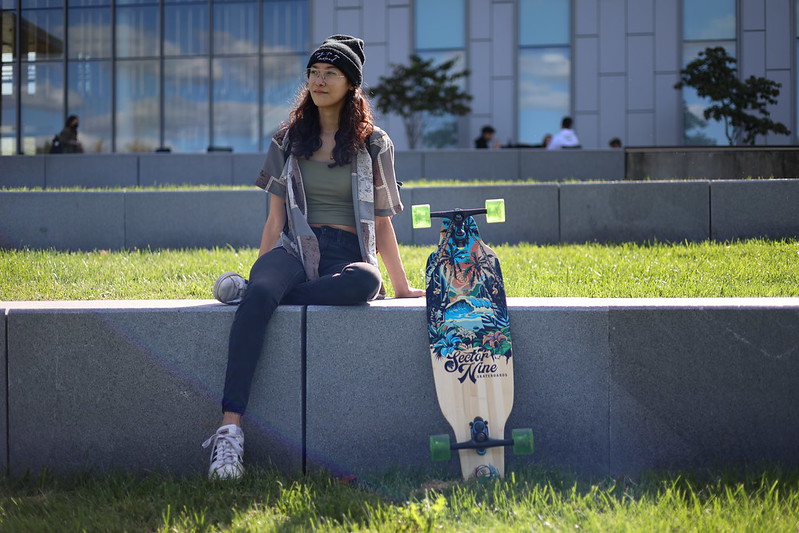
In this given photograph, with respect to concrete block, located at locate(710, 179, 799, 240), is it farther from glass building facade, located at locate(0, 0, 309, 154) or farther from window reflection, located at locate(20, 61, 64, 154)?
window reflection, located at locate(20, 61, 64, 154)

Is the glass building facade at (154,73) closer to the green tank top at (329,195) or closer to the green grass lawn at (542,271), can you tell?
the green grass lawn at (542,271)

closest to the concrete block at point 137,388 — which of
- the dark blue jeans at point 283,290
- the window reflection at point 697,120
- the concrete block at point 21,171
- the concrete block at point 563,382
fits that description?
the dark blue jeans at point 283,290

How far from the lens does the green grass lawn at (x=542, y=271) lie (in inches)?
221

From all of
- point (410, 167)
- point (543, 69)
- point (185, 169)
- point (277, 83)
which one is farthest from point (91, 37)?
point (410, 167)

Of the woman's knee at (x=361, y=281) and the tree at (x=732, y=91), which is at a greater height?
the tree at (x=732, y=91)

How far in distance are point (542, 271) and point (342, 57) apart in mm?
2694

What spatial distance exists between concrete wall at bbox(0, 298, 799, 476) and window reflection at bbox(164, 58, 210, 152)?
62.1 feet

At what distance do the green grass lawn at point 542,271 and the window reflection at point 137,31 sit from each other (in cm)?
1560

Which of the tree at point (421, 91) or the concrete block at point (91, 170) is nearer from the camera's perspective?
the concrete block at point (91, 170)

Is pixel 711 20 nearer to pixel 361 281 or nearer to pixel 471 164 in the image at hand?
pixel 471 164

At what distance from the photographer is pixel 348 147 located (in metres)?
4.50

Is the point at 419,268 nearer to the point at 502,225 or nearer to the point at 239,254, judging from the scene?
the point at 239,254

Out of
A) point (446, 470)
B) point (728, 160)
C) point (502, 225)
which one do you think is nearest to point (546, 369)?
point (446, 470)

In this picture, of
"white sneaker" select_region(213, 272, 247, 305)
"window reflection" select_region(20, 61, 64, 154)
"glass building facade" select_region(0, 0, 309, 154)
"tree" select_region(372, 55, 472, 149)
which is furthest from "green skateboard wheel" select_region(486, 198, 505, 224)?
"window reflection" select_region(20, 61, 64, 154)
